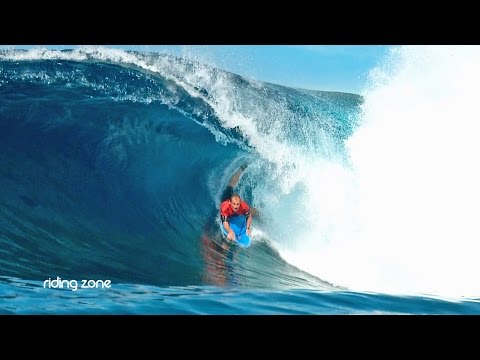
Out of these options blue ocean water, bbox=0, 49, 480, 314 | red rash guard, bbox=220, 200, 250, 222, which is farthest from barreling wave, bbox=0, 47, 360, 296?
red rash guard, bbox=220, 200, 250, 222

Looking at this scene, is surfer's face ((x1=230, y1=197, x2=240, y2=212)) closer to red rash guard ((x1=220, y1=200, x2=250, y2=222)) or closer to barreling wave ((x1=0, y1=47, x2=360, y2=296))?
red rash guard ((x1=220, y1=200, x2=250, y2=222))

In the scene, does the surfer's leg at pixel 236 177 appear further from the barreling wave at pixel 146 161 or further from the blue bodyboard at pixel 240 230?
A: the blue bodyboard at pixel 240 230

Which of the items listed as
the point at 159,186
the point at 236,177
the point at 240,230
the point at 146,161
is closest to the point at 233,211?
the point at 240,230

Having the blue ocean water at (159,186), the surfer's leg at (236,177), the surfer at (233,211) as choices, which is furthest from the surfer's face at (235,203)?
the surfer's leg at (236,177)

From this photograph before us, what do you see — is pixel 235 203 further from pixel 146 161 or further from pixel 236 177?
pixel 146 161

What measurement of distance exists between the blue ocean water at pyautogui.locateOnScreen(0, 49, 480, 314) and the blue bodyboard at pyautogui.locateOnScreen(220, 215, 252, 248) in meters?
0.07

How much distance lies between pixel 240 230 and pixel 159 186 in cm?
84

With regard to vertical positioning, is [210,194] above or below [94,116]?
below

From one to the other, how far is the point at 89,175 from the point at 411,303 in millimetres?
2632

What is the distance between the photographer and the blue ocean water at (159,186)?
373 centimetres

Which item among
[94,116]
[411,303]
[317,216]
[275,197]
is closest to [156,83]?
[94,116]

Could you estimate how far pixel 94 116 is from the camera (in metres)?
4.79

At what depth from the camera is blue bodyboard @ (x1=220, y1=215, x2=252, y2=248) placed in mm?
4156
